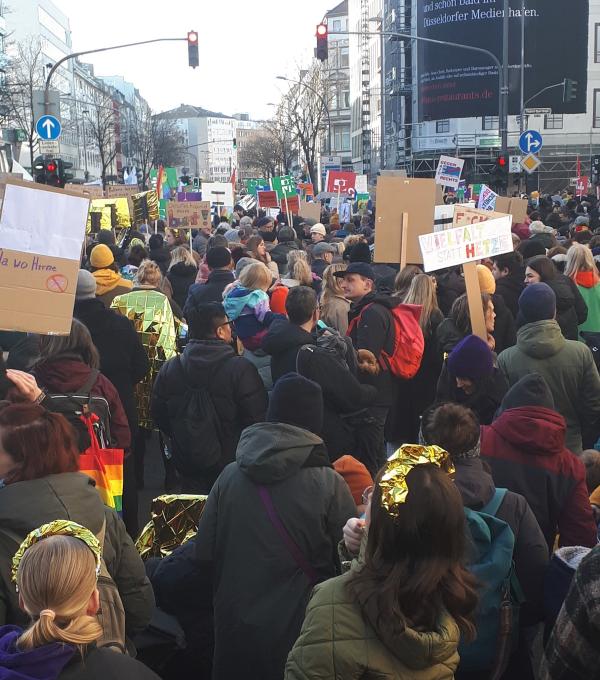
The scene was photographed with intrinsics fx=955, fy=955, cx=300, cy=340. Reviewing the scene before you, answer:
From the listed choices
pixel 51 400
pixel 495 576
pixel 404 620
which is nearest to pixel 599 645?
pixel 404 620

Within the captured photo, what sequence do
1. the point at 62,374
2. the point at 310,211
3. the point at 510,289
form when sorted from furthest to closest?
the point at 310,211 < the point at 510,289 < the point at 62,374

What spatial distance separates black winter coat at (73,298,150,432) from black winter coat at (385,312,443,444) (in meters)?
2.04

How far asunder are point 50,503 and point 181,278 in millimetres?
7083

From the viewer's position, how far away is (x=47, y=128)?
20.9m

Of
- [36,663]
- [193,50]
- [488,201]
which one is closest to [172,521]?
[36,663]

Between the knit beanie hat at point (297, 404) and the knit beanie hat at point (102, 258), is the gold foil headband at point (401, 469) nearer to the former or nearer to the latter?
the knit beanie hat at point (297, 404)

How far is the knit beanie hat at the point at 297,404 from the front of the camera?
147 inches

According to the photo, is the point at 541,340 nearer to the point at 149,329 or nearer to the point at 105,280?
the point at 149,329

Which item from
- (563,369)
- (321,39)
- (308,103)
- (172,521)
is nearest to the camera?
(172,521)

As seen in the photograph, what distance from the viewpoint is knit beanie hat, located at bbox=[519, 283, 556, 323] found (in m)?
5.83

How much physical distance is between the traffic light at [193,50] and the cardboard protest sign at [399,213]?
619 inches

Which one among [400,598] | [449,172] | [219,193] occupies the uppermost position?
[449,172]

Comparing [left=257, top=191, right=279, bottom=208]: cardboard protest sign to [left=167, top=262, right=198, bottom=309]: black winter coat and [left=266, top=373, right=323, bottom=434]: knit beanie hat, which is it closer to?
[left=167, top=262, right=198, bottom=309]: black winter coat

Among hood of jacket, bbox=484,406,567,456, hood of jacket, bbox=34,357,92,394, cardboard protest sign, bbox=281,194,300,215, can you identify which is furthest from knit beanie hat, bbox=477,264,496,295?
cardboard protest sign, bbox=281,194,300,215
